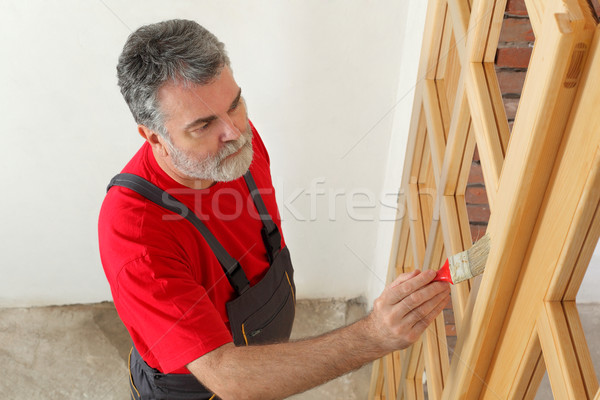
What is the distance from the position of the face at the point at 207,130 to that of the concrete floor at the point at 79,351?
4.25 ft

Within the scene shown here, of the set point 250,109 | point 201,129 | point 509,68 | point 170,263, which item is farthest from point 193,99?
point 250,109

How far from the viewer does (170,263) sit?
111cm

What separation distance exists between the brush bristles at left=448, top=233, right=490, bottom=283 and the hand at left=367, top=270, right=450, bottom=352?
0.21 feet

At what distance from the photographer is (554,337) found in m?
0.64

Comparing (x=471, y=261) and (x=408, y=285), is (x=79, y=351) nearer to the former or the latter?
(x=408, y=285)

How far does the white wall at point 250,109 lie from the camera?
1.68m

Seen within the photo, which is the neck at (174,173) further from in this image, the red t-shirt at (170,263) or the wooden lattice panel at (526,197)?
the wooden lattice panel at (526,197)

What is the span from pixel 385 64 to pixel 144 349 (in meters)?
1.16

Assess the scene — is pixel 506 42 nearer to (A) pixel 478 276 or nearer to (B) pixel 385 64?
(A) pixel 478 276

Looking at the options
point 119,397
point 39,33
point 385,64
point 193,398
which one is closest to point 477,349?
point 193,398

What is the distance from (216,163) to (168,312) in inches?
13.9

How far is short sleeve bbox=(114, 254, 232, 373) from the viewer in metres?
1.05

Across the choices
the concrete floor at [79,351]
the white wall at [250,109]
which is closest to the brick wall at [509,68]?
the white wall at [250,109]

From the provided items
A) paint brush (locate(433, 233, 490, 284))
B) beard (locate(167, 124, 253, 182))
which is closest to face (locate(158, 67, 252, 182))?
beard (locate(167, 124, 253, 182))
